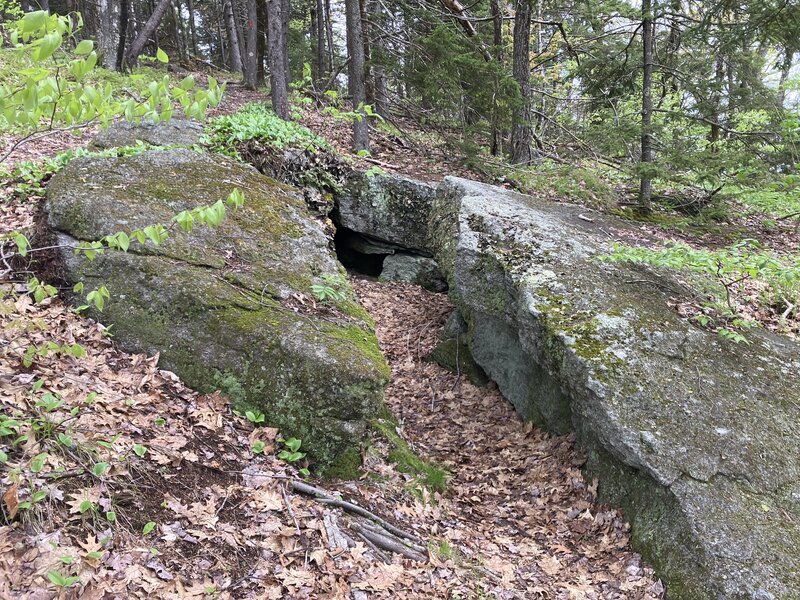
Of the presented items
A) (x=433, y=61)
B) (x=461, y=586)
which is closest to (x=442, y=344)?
(x=461, y=586)

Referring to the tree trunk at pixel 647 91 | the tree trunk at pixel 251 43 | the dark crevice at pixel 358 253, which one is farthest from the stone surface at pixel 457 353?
the tree trunk at pixel 251 43

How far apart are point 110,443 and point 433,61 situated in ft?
34.2

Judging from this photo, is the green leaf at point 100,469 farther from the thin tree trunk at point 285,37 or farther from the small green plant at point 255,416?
the thin tree trunk at point 285,37

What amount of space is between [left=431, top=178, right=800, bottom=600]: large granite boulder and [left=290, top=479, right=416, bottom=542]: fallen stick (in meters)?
2.25

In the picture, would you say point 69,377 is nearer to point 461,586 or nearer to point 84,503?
point 84,503

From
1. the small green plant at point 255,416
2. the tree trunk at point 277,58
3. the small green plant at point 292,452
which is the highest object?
the tree trunk at point 277,58

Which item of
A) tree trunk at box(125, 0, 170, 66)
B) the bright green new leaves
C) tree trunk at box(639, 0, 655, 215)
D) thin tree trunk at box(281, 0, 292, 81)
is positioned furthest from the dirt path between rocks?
tree trunk at box(125, 0, 170, 66)

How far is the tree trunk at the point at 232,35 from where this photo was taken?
2023 cm

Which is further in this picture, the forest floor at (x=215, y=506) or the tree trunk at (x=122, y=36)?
the tree trunk at (x=122, y=36)

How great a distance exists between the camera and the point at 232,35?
22219 millimetres

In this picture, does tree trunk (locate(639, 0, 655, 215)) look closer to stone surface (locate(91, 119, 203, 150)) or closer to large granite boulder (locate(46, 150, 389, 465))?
large granite boulder (locate(46, 150, 389, 465))

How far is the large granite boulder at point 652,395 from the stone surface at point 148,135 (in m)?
4.63

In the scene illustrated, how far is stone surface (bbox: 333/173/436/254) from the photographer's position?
985cm

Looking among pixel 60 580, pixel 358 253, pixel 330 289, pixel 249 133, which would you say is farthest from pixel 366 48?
pixel 60 580
